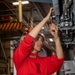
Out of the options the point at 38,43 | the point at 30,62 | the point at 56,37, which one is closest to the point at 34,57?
the point at 30,62

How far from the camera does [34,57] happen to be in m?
2.67

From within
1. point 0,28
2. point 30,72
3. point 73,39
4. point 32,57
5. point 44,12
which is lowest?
point 30,72

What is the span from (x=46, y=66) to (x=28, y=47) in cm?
45

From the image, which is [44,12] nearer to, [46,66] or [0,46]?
[0,46]

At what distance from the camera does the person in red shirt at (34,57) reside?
240 centimetres

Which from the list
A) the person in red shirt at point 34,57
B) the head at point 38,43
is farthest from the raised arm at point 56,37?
the head at point 38,43

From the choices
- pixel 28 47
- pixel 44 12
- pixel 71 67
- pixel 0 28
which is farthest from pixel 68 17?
pixel 44 12

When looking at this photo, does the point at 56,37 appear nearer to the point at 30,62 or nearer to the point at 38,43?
the point at 38,43

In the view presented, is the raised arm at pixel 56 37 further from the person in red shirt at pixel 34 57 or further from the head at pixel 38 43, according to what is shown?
the head at pixel 38 43

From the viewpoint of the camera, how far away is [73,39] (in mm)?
2768

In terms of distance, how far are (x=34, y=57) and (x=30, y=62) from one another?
0.08 m

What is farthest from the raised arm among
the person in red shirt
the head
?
the head

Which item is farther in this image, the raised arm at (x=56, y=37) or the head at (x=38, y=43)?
the head at (x=38, y=43)

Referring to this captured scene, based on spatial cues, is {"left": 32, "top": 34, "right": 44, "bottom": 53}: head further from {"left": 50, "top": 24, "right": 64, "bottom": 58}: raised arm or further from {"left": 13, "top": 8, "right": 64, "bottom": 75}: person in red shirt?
{"left": 50, "top": 24, "right": 64, "bottom": 58}: raised arm
